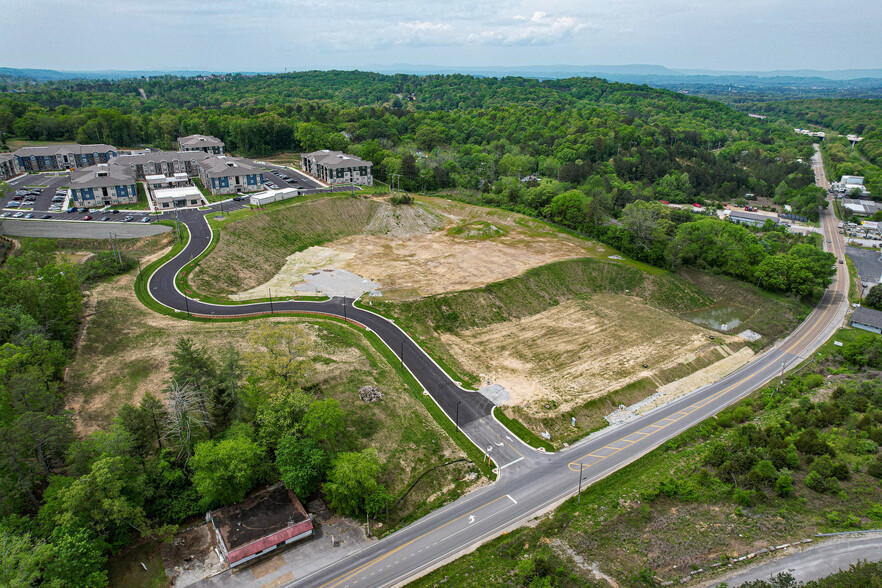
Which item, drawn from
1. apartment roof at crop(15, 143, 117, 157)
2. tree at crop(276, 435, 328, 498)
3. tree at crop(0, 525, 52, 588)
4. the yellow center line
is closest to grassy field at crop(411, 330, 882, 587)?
the yellow center line

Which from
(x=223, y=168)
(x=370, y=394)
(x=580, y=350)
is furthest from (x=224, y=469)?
(x=223, y=168)

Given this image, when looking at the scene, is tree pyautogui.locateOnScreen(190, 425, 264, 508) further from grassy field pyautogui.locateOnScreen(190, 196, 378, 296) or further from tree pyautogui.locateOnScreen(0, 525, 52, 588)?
grassy field pyautogui.locateOnScreen(190, 196, 378, 296)

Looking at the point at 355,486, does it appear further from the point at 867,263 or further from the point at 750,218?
the point at 750,218

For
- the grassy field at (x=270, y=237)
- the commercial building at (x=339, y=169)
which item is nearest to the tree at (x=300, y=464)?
the grassy field at (x=270, y=237)

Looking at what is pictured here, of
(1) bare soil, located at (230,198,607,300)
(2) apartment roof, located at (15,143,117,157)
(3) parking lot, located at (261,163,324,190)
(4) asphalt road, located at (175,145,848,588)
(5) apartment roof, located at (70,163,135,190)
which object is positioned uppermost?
(2) apartment roof, located at (15,143,117,157)

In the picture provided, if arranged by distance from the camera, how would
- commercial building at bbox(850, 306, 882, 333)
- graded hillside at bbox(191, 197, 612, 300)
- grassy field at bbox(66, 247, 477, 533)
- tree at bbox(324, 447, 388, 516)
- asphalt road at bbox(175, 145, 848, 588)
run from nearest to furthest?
asphalt road at bbox(175, 145, 848, 588), tree at bbox(324, 447, 388, 516), grassy field at bbox(66, 247, 477, 533), graded hillside at bbox(191, 197, 612, 300), commercial building at bbox(850, 306, 882, 333)

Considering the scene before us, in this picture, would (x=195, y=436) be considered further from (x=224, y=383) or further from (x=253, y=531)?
(x=253, y=531)
